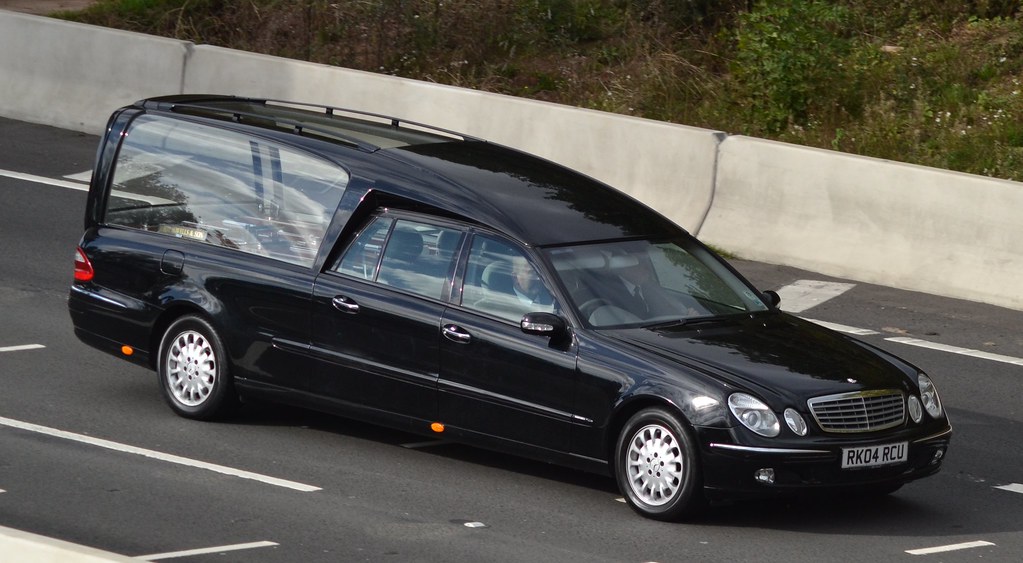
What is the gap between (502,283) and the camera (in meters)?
8.59

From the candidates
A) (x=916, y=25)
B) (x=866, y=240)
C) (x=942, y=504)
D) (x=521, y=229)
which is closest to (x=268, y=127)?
(x=521, y=229)

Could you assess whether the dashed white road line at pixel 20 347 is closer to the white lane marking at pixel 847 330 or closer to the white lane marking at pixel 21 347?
the white lane marking at pixel 21 347

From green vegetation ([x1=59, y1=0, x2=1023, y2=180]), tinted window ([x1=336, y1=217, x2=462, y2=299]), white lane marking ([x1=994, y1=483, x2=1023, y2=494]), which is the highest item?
A: green vegetation ([x1=59, y1=0, x2=1023, y2=180])

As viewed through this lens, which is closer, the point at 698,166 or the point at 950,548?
the point at 950,548

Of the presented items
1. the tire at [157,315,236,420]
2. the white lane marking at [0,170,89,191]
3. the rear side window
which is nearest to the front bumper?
the rear side window

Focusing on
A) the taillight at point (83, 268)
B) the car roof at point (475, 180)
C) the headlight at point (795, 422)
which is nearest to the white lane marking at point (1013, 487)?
the headlight at point (795, 422)

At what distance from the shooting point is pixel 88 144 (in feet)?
60.3

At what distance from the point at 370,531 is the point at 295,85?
11.2 meters

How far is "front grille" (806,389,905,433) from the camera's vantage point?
7.80m

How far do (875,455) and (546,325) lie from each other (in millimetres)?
1762

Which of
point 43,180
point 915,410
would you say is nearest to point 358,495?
point 915,410

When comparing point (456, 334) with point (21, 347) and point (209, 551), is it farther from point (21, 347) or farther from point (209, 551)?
point (21, 347)

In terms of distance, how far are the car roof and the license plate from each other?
6.16ft

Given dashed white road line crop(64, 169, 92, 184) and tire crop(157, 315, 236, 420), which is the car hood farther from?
dashed white road line crop(64, 169, 92, 184)
